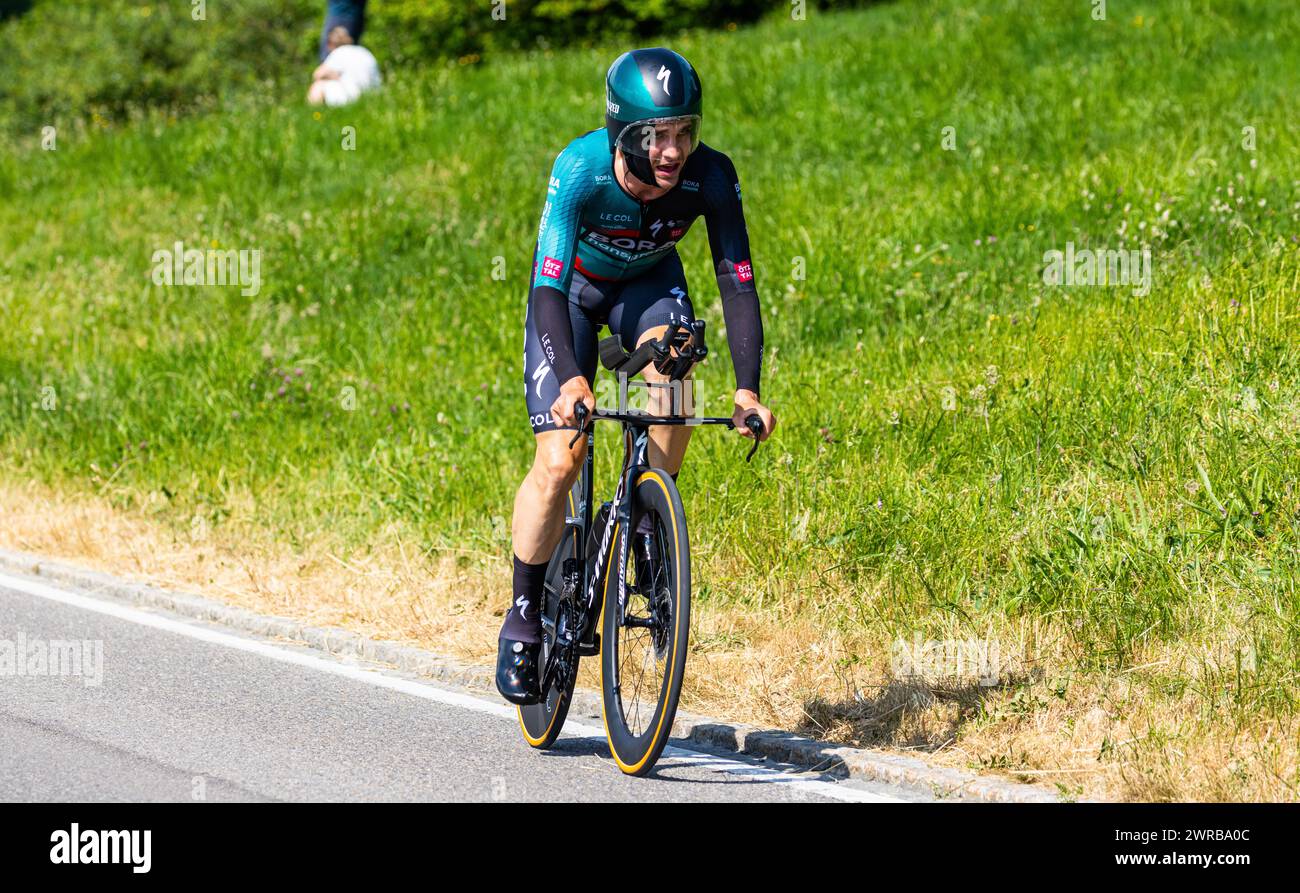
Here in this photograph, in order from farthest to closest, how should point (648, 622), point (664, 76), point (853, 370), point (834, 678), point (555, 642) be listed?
1. point (853, 370)
2. point (834, 678)
3. point (555, 642)
4. point (648, 622)
5. point (664, 76)

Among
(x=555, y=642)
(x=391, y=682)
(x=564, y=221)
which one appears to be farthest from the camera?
(x=391, y=682)

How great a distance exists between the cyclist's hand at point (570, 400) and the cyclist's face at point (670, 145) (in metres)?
0.78

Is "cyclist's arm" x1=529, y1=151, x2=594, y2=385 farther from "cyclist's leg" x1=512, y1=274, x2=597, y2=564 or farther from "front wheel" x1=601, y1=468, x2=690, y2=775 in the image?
"front wheel" x1=601, y1=468, x2=690, y2=775

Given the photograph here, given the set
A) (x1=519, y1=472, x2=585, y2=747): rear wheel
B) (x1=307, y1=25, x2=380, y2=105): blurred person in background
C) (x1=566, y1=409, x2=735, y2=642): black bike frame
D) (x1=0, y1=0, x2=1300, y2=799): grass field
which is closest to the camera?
(x1=566, y1=409, x2=735, y2=642): black bike frame

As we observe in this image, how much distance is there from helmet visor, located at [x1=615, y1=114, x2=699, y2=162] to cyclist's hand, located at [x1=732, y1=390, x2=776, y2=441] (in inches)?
33.1

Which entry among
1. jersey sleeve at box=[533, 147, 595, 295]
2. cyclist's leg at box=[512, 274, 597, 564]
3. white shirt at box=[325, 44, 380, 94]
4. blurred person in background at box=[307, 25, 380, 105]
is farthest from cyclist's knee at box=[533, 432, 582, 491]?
white shirt at box=[325, 44, 380, 94]

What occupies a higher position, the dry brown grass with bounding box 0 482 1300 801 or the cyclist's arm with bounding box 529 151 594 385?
the cyclist's arm with bounding box 529 151 594 385

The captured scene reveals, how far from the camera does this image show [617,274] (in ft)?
19.3

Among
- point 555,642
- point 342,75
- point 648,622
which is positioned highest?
point 342,75

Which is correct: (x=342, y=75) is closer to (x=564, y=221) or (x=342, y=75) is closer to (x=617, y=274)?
(x=617, y=274)

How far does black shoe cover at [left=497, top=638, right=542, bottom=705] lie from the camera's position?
19.2 ft

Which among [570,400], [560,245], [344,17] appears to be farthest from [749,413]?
[344,17]

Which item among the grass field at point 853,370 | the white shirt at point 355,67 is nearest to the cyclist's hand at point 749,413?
the grass field at point 853,370

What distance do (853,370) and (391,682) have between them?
406cm
